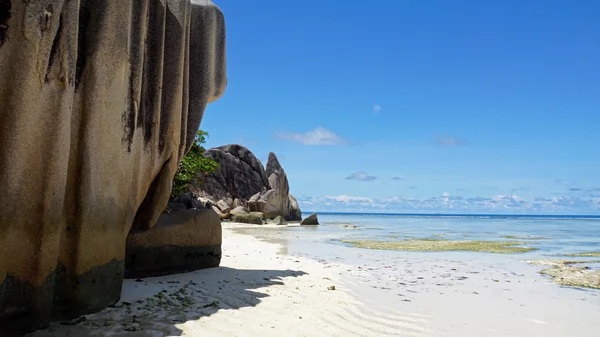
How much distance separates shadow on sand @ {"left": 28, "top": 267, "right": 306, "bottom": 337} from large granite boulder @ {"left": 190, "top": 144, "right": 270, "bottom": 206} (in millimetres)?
45309

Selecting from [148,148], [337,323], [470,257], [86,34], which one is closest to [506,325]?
[337,323]

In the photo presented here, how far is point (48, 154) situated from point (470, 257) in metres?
13.7

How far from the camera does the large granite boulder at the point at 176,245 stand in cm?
812

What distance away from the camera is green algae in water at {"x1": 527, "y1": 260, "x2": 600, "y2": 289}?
33.5 ft

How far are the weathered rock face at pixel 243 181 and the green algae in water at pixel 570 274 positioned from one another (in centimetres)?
3780

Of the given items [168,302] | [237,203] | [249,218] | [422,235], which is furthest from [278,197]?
[168,302]

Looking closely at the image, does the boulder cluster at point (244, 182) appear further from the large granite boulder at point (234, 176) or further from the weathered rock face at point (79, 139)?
the weathered rock face at point (79, 139)

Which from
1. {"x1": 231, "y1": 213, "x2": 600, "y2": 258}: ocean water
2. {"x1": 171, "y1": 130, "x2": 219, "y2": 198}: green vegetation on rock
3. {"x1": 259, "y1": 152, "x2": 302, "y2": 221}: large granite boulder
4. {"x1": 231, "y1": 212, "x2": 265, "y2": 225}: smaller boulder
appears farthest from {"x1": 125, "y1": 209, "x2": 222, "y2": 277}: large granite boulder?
{"x1": 259, "y1": 152, "x2": 302, "y2": 221}: large granite boulder

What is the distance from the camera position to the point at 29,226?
471 cm

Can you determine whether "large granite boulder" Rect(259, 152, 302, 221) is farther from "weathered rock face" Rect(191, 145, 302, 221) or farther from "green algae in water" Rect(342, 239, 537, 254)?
"green algae in water" Rect(342, 239, 537, 254)

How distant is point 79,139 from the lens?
17.7 feet

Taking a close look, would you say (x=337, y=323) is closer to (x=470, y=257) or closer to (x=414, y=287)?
(x=414, y=287)

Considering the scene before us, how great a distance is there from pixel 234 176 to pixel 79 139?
5120 centimetres

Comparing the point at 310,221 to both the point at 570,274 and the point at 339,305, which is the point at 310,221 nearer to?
the point at 570,274
